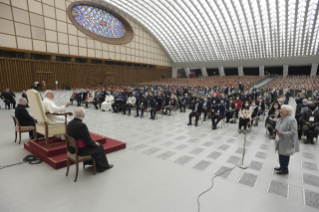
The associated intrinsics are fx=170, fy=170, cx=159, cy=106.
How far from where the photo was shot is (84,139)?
10.7 feet

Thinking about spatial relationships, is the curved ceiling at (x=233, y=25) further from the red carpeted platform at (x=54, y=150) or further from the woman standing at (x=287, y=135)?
the red carpeted platform at (x=54, y=150)

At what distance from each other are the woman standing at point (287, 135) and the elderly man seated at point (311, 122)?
2.90 m

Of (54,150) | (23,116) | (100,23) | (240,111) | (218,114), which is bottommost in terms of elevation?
(54,150)

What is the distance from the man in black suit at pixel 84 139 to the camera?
321 centimetres

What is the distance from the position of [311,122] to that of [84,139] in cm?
683

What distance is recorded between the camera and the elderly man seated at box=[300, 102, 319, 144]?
5.51 m

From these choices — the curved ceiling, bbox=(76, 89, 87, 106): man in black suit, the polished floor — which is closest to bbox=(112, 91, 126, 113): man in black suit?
bbox=(76, 89, 87, 106): man in black suit

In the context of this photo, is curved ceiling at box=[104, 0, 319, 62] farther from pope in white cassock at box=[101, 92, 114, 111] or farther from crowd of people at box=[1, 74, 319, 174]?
pope in white cassock at box=[101, 92, 114, 111]

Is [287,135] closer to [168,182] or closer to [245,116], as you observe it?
[168,182]

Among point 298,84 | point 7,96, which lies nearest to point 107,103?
point 7,96

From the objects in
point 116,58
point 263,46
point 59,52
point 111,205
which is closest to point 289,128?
point 111,205

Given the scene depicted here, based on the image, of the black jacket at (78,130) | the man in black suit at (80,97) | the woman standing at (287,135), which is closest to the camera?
the black jacket at (78,130)

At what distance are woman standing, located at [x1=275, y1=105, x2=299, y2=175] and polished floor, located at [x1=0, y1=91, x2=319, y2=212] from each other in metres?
0.54

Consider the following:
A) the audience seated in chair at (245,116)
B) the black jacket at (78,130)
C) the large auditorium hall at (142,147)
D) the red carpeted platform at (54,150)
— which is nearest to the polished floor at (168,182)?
the large auditorium hall at (142,147)
